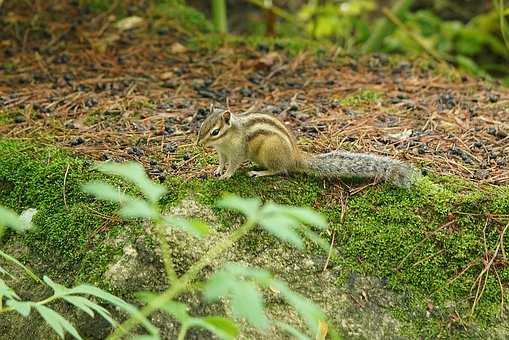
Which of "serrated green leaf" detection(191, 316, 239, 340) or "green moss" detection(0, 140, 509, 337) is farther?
"green moss" detection(0, 140, 509, 337)

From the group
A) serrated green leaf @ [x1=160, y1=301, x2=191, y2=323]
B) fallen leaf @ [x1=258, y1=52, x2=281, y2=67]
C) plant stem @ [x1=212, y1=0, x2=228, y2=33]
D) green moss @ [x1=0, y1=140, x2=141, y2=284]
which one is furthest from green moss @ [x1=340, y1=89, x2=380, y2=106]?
serrated green leaf @ [x1=160, y1=301, x2=191, y2=323]

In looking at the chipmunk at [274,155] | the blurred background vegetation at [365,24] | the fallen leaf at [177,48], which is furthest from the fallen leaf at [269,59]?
the chipmunk at [274,155]

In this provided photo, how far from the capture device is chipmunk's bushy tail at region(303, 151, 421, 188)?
3559 millimetres

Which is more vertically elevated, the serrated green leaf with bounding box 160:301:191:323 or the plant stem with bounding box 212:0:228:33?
the serrated green leaf with bounding box 160:301:191:323

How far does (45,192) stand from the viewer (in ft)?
12.1

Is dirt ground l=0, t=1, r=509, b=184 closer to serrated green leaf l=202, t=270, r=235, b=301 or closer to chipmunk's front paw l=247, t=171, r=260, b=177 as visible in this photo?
chipmunk's front paw l=247, t=171, r=260, b=177

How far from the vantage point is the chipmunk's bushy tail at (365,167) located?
3.56m

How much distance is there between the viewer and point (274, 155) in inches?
141

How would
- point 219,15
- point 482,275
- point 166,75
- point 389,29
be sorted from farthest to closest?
point 389,29 < point 219,15 < point 166,75 < point 482,275

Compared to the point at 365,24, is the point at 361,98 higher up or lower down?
higher up

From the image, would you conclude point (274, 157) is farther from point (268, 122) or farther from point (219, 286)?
point (219, 286)

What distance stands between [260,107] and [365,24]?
3097mm

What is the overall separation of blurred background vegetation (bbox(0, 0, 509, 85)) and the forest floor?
312 millimetres

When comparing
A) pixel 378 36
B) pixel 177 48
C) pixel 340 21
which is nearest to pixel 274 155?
pixel 177 48
